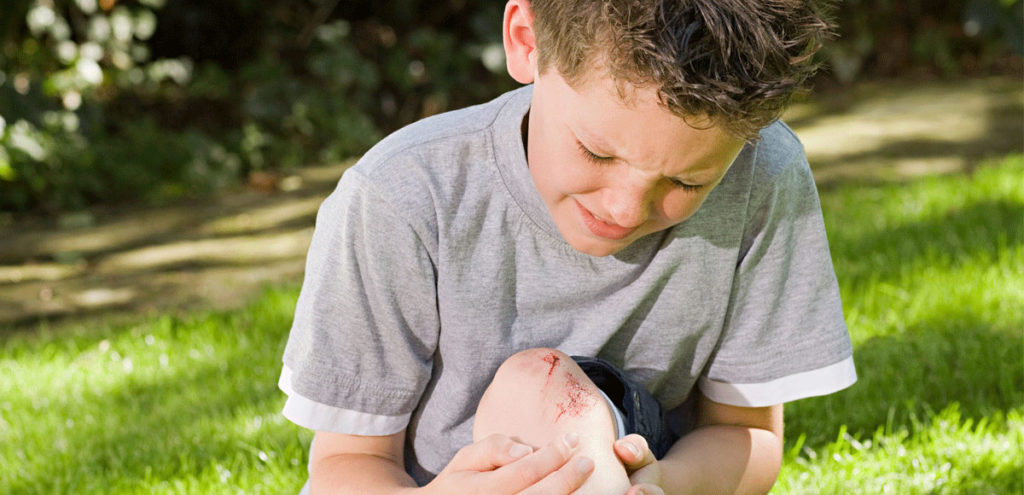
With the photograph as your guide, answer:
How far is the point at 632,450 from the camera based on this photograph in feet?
4.55

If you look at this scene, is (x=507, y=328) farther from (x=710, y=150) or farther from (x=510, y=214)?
(x=710, y=150)

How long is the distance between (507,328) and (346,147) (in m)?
3.19

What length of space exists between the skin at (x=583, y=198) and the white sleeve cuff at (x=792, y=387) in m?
0.15

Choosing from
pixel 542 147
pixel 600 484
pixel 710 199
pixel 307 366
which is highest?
pixel 542 147

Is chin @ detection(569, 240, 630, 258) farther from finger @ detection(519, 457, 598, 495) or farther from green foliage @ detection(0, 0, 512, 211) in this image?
green foliage @ detection(0, 0, 512, 211)

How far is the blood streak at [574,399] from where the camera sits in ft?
4.59

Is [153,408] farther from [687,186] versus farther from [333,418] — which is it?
[687,186]

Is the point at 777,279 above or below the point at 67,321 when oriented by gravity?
above

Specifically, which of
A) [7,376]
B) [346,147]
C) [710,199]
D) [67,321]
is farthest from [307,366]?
[346,147]

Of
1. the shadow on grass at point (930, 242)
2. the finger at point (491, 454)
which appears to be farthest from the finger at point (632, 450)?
the shadow on grass at point (930, 242)

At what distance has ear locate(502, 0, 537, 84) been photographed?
4.35ft

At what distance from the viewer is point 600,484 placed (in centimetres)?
137

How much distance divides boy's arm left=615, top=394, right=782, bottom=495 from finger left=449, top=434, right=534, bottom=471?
188mm

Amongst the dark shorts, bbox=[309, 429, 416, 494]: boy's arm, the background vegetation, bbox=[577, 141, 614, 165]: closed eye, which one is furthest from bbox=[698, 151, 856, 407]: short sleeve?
the background vegetation
